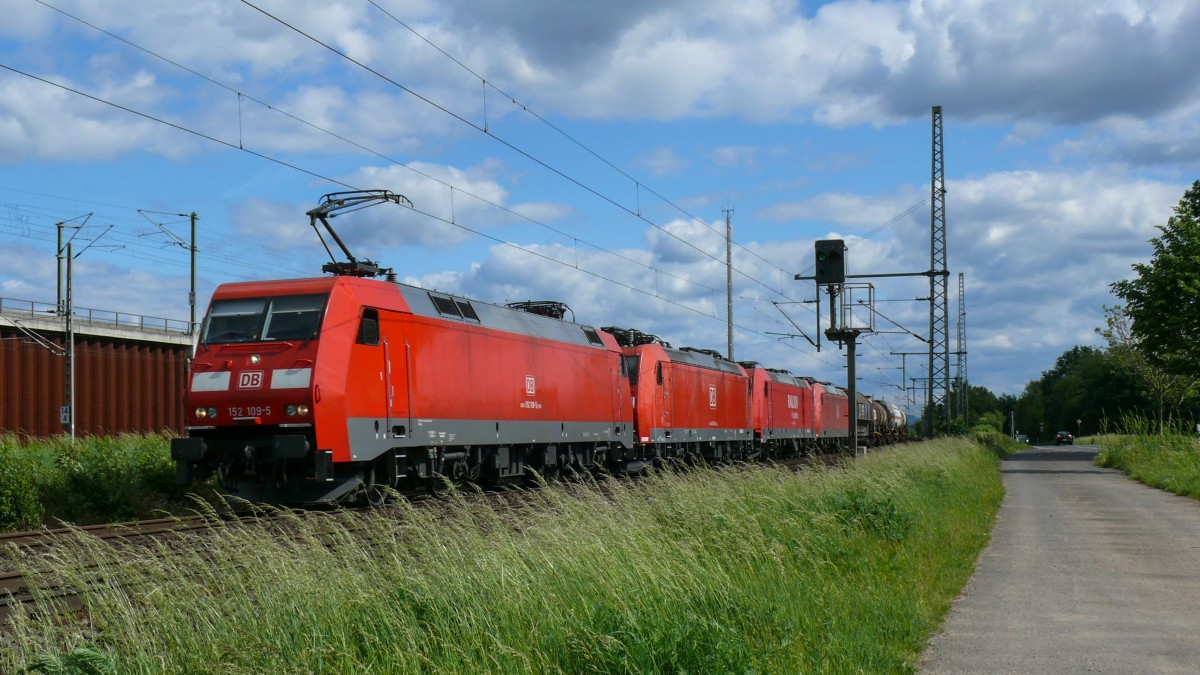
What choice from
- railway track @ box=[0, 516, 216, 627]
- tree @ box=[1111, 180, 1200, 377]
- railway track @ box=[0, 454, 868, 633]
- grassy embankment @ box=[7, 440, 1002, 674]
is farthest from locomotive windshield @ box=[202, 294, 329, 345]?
tree @ box=[1111, 180, 1200, 377]

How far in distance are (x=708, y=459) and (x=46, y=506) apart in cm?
2066

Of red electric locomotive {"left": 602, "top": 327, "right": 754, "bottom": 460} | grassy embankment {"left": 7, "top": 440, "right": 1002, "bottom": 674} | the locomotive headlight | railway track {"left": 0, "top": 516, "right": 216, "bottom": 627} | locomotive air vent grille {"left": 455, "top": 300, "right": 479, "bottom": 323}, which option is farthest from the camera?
red electric locomotive {"left": 602, "top": 327, "right": 754, "bottom": 460}

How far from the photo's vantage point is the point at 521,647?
653 centimetres

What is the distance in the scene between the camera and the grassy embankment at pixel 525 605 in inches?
246

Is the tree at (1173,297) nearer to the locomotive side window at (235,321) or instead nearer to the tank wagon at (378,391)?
the tank wagon at (378,391)

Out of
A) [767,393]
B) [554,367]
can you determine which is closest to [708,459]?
[767,393]

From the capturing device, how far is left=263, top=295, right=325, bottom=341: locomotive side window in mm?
16609

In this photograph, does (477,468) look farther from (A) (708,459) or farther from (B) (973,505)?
(A) (708,459)

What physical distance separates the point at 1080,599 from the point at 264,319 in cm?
1191

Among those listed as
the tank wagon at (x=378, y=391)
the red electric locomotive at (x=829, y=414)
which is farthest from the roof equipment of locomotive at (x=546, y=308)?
the red electric locomotive at (x=829, y=414)

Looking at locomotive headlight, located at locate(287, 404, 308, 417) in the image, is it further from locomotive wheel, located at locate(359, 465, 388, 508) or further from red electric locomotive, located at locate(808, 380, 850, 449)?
red electric locomotive, located at locate(808, 380, 850, 449)

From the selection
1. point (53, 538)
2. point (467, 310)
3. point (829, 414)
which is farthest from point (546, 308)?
point (829, 414)

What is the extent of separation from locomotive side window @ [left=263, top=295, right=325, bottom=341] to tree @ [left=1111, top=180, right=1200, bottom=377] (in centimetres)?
2450

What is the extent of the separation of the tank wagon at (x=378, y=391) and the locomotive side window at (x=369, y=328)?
0.07ft
